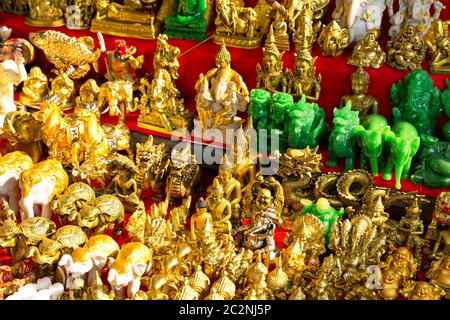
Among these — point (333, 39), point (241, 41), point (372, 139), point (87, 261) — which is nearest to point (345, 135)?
point (372, 139)

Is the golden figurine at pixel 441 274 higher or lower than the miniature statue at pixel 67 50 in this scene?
lower

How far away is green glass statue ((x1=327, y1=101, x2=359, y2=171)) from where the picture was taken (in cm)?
367

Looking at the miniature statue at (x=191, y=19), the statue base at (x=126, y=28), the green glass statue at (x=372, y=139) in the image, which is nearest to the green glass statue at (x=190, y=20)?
the miniature statue at (x=191, y=19)

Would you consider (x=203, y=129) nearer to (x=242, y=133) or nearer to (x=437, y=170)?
(x=242, y=133)

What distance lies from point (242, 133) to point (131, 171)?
1.95ft

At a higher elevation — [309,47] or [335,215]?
[309,47]

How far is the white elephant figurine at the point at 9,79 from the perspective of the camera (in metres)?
4.20

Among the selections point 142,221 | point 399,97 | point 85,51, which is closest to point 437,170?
point 399,97

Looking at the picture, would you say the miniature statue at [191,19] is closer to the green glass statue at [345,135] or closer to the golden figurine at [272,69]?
the golden figurine at [272,69]

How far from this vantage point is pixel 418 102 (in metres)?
3.79

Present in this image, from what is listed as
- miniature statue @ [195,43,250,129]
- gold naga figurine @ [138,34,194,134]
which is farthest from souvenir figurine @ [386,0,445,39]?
gold naga figurine @ [138,34,194,134]

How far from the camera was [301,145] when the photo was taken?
3818 millimetres

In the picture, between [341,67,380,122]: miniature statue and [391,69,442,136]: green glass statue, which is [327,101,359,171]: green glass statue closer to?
[341,67,380,122]: miniature statue

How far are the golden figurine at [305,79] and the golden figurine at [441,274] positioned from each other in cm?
121
